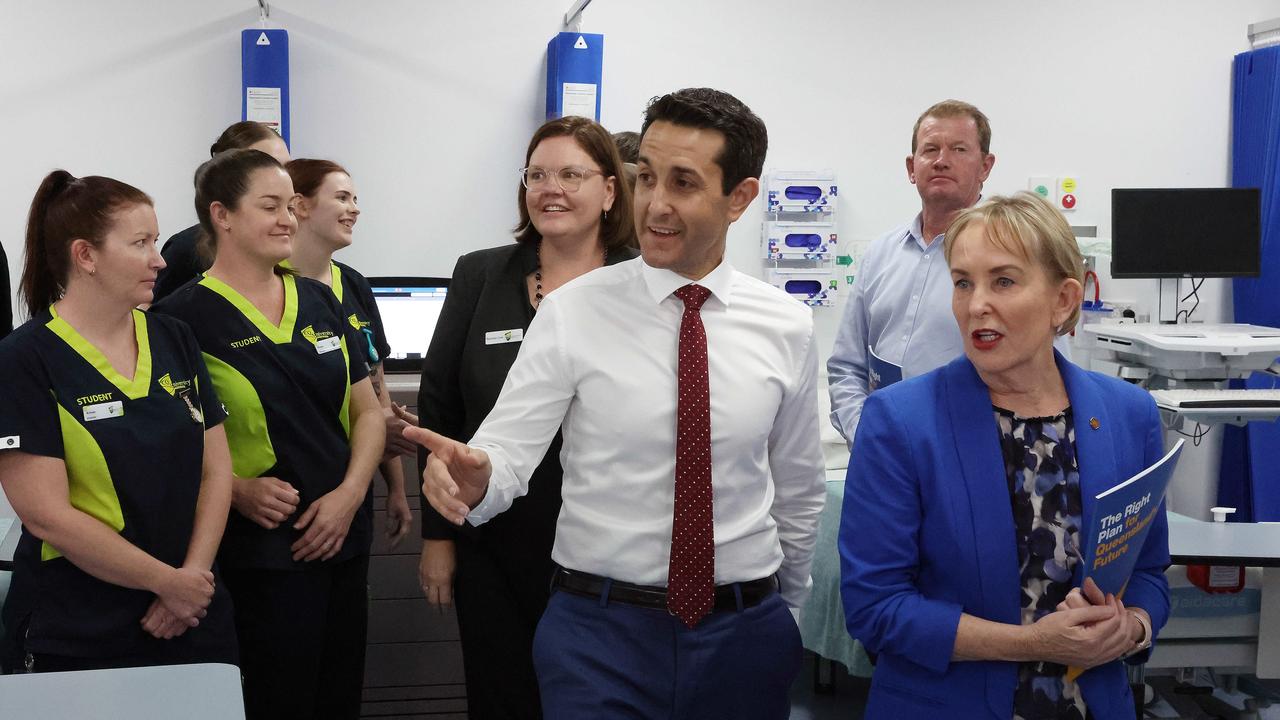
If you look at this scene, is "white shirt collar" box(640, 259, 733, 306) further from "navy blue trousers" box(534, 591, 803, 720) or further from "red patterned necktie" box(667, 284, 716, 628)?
"navy blue trousers" box(534, 591, 803, 720)

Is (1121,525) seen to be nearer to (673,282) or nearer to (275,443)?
(673,282)

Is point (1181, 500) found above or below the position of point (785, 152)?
below

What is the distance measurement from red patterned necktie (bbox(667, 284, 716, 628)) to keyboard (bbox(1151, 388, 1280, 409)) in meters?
2.63

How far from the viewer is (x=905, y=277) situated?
9.28 ft

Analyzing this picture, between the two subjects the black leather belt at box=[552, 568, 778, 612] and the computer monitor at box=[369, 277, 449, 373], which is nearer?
the black leather belt at box=[552, 568, 778, 612]

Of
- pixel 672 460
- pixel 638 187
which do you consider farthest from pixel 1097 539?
pixel 638 187

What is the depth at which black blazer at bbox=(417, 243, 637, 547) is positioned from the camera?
83.4 inches

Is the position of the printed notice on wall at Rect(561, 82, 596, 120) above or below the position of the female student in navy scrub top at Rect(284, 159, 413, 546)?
above

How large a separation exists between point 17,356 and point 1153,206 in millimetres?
4703

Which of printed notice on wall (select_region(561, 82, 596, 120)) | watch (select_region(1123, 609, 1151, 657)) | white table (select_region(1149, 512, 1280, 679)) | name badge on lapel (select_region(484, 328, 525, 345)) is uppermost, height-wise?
printed notice on wall (select_region(561, 82, 596, 120))

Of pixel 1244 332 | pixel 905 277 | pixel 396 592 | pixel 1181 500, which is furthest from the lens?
pixel 1181 500

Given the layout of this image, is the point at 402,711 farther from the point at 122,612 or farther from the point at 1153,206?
the point at 1153,206

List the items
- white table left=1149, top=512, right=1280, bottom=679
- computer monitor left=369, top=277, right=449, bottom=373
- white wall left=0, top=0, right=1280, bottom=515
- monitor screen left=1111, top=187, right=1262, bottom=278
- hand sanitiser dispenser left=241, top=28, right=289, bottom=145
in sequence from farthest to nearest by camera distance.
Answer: monitor screen left=1111, top=187, right=1262, bottom=278, white wall left=0, top=0, right=1280, bottom=515, hand sanitiser dispenser left=241, top=28, right=289, bottom=145, computer monitor left=369, top=277, right=449, bottom=373, white table left=1149, top=512, right=1280, bottom=679

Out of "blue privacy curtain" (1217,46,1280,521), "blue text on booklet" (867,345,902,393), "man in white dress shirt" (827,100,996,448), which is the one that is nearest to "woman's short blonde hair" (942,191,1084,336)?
"man in white dress shirt" (827,100,996,448)
